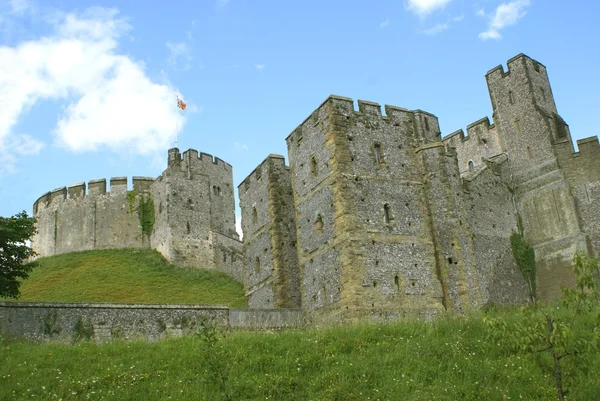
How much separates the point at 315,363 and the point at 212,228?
30533 mm

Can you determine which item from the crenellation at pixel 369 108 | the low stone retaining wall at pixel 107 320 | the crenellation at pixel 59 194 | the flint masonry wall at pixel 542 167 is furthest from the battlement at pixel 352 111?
the crenellation at pixel 59 194

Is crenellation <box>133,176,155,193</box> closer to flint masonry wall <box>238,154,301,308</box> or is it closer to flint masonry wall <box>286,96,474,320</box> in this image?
flint masonry wall <box>238,154,301,308</box>

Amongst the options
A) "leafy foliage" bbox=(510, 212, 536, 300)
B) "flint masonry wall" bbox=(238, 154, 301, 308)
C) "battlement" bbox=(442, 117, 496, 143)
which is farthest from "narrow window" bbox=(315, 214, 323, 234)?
"battlement" bbox=(442, 117, 496, 143)

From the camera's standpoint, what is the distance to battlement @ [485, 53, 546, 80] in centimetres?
3562

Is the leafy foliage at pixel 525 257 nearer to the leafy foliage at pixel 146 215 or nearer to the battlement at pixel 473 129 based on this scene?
the battlement at pixel 473 129

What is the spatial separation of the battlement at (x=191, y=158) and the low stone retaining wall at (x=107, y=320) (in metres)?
23.7

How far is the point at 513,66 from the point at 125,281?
2478 centimetres

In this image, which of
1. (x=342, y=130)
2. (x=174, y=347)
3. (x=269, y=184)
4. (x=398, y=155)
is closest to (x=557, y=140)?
(x=398, y=155)

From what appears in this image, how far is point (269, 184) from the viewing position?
108 ft

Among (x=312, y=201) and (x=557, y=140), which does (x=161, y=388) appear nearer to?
(x=312, y=201)

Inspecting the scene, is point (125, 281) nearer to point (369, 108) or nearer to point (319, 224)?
point (319, 224)

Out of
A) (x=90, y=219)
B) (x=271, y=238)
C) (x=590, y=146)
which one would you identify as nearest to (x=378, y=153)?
(x=271, y=238)

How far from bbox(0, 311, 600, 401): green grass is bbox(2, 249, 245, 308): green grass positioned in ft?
56.5

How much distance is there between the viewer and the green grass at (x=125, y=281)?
36.4m
